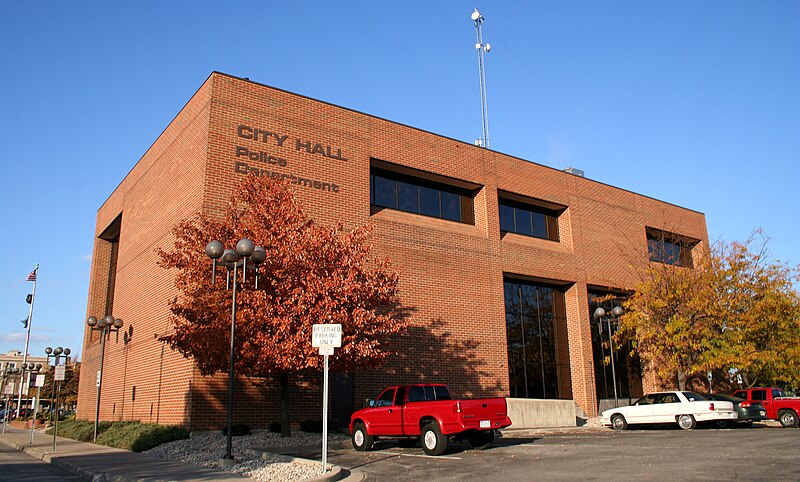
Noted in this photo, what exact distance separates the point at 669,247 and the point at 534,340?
507 inches

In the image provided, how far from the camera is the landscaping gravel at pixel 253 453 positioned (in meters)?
11.7

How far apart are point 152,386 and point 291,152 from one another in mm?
9180

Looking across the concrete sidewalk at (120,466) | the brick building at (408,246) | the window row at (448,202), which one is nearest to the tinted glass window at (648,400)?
the brick building at (408,246)

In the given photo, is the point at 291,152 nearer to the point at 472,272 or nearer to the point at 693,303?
the point at 472,272

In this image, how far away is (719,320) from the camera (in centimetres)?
2784

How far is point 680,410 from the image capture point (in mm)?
21609

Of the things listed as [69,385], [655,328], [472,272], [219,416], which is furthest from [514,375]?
[69,385]

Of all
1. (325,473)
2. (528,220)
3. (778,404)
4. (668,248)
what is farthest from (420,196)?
(668,248)

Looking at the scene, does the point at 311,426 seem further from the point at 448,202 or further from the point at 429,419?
the point at 448,202

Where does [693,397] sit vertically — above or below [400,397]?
below

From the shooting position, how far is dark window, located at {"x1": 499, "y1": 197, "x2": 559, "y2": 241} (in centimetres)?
2902

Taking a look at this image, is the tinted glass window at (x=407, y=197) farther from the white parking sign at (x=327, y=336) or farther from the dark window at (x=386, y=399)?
the white parking sign at (x=327, y=336)

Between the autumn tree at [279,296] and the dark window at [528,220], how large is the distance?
491 inches

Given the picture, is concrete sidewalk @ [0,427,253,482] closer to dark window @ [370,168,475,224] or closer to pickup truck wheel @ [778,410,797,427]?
dark window @ [370,168,475,224]
